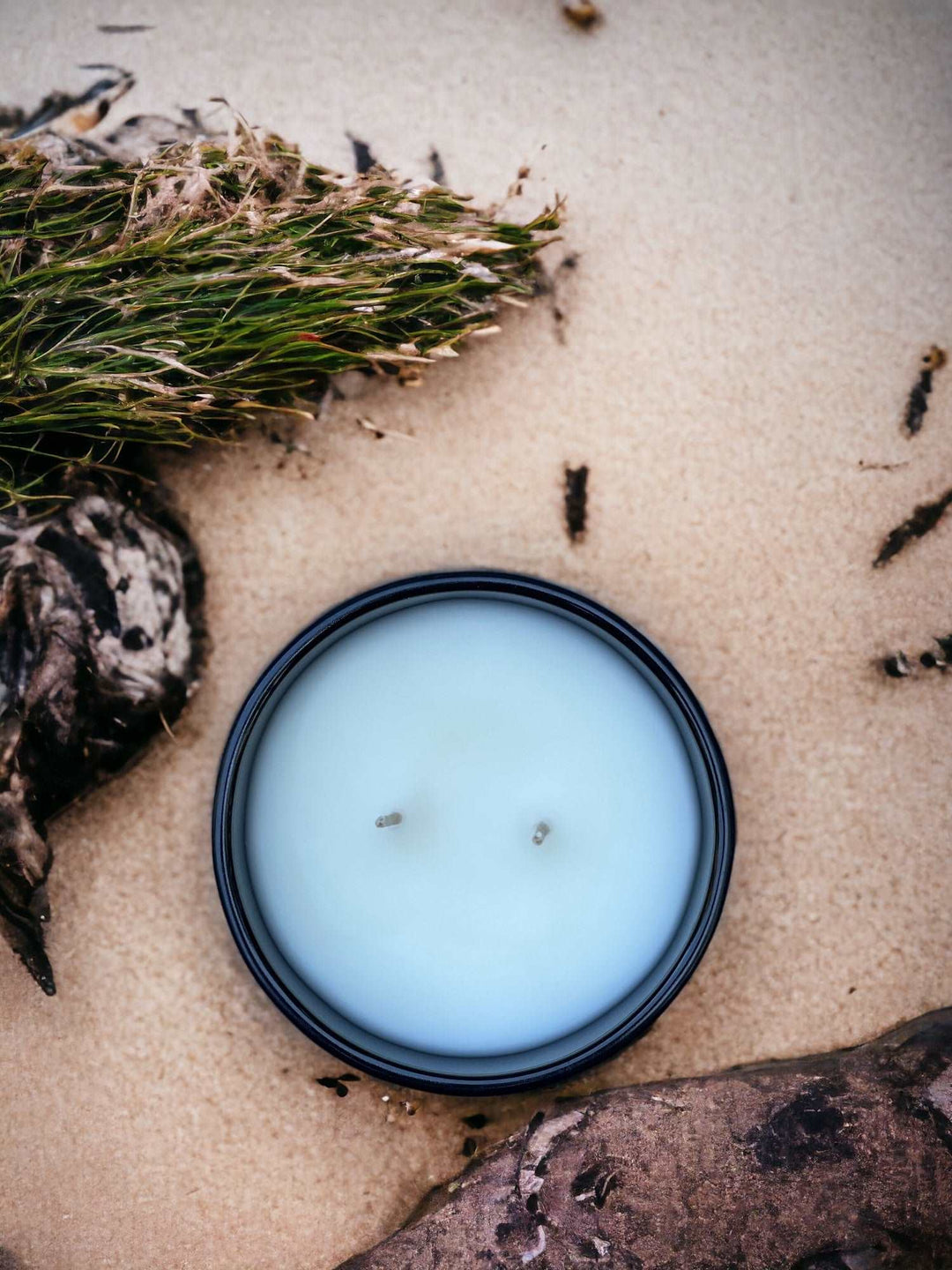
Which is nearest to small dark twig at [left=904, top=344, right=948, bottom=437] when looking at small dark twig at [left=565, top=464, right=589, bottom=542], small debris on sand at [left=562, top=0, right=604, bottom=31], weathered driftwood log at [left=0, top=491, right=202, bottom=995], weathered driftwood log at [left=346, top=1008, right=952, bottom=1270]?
small dark twig at [left=565, top=464, right=589, bottom=542]

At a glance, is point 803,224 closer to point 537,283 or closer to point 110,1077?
point 537,283

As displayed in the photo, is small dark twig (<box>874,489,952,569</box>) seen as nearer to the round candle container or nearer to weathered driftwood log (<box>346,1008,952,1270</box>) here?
the round candle container

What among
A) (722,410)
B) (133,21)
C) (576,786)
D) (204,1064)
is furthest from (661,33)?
(204,1064)

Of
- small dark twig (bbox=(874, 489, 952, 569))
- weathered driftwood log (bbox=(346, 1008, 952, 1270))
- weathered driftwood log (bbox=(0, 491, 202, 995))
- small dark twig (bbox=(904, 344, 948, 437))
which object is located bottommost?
weathered driftwood log (bbox=(346, 1008, 952, 1270))

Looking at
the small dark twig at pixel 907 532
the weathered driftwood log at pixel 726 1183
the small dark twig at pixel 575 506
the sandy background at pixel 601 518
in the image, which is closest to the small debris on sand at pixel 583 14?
the sandy background at pixel 601 518

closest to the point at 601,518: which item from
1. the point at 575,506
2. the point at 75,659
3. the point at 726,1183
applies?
the point at 575,506

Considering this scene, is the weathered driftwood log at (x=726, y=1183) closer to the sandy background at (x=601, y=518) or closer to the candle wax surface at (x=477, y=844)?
the sandy background at (x=601, y=518)
